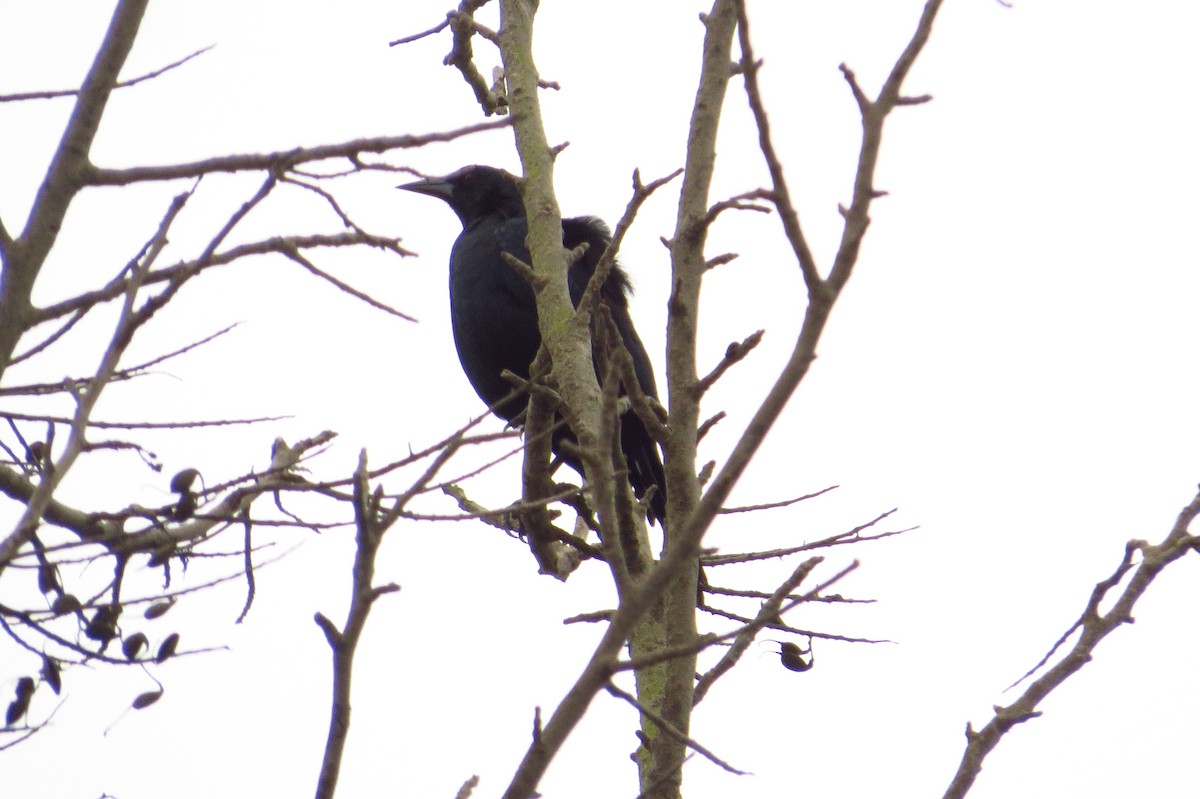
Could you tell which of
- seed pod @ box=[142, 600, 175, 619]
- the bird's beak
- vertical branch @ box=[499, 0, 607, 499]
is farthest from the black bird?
seed pod @ box=[142, 600, 175, 619]

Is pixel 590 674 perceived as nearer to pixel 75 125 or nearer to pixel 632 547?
pixel 75 125

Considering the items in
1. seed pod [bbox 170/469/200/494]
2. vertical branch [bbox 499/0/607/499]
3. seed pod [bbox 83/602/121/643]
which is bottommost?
seed pod [bbox 83/602/121/643]

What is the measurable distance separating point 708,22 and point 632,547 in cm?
127

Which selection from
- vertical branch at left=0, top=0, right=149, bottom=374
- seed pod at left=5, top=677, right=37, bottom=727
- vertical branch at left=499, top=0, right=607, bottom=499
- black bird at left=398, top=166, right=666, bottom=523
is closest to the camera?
vertical branch at left=0, top=0, right=149, bottom=374

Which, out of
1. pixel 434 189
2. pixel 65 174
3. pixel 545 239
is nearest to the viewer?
pixel 65 174

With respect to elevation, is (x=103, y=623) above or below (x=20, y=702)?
above

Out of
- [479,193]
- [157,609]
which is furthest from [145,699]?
[479,193]

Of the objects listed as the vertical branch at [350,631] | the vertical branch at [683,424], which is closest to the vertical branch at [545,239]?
the vertical branch at [683,424]

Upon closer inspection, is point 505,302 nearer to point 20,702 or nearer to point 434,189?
point 434,189

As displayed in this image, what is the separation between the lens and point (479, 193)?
22.1 ft

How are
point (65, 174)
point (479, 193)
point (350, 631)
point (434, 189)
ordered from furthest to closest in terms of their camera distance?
point (434, 189) → point (479, 193) → point (65, 174) → point (350, 631)

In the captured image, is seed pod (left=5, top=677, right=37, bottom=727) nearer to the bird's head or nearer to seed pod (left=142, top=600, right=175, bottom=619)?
seed pod (left=142, top=600, right=175, bottom=619)

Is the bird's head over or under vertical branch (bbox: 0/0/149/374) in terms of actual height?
over

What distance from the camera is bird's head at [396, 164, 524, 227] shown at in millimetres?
6602
